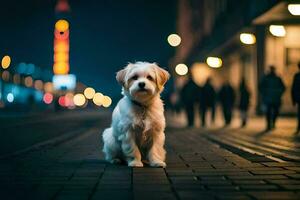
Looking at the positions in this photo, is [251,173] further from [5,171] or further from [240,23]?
[240,23]

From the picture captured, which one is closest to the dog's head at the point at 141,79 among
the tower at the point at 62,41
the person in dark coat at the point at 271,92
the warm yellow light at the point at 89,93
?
the person in dark coat at the point at 271,92

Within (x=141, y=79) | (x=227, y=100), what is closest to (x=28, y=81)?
(x=227, y=100)

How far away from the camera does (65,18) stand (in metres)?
153

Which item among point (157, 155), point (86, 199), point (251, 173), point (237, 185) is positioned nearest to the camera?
point (86, 199)

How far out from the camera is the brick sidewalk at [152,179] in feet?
19.8

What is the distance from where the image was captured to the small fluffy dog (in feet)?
26.2

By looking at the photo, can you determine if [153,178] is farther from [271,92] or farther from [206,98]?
[206,98]

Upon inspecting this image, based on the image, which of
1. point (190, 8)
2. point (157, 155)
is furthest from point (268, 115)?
point (190, 8)

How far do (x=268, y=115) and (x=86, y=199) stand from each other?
1478 centimetres

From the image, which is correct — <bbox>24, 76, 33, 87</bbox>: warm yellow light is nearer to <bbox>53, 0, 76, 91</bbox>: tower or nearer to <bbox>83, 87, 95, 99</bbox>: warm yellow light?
<bbox>53, 0, 76, 91</bbox>: tower

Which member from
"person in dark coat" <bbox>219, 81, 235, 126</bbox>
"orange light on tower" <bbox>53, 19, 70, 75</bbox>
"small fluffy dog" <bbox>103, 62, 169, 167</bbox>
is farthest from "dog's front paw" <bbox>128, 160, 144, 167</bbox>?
"orange light on tower" <bbox>53, 19, 70, 75</bbox>

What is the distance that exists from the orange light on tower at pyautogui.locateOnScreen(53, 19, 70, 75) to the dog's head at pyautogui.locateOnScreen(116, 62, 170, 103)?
140 metres

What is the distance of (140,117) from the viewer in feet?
27.2

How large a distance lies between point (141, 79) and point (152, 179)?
4.48 feet
